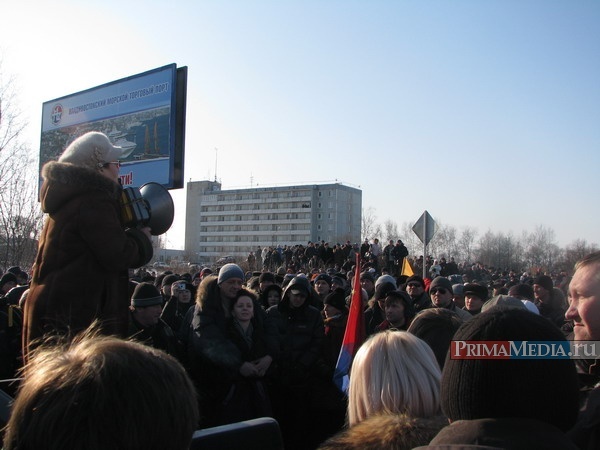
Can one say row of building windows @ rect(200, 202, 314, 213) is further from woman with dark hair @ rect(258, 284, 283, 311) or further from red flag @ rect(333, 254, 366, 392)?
red flag @ rect(333, 254, 366, 392)

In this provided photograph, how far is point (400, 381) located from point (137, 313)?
355cm

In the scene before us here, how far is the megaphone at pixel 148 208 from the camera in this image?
9.50ft

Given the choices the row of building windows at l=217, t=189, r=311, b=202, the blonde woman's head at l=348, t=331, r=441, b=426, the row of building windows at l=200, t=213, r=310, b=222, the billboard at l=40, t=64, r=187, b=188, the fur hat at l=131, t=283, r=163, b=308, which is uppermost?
the row of building windows at l=217, t=189, r=311, b=202

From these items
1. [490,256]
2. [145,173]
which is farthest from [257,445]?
[490,256]

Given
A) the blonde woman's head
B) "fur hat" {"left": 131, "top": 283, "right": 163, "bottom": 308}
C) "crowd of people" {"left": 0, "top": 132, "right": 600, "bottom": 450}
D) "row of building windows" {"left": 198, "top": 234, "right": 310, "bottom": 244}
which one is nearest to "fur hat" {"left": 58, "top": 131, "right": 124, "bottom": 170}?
"crowd of people" {"left": 0, "top": 132, "right": 600, "bottom": 450}

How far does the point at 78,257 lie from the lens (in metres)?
Result: 2.72

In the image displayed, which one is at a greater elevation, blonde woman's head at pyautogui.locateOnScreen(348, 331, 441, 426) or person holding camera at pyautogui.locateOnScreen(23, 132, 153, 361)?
person holding camera at pyautogui.locateOnScreen(23, 132, 153, 361)

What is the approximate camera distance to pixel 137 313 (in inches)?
206

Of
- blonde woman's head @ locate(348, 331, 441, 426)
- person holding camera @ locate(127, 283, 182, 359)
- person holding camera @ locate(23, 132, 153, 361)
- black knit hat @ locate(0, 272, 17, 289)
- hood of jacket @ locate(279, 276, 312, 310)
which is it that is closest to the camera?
blonde woman's head @ locate(348, 331, 441, 426)

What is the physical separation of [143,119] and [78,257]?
6.39m

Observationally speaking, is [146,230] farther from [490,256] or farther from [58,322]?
[490,256]

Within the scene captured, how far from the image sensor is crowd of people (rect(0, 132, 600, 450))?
1144mm

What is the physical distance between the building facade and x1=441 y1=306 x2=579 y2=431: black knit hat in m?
119

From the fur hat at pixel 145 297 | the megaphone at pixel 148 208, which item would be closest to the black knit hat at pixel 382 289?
the fur hat at pixel 145 297
